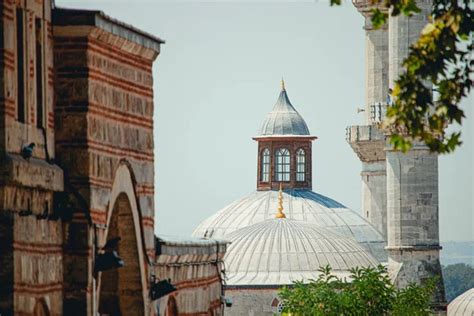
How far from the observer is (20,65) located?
2112 centimetres

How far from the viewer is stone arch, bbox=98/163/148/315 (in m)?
24.0

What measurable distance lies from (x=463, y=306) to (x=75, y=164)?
88.3m

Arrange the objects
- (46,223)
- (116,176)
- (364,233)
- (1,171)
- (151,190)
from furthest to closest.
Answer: (364,233)
(151,190)
(116,176)
(46,223)
(1,171)

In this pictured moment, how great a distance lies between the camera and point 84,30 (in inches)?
867

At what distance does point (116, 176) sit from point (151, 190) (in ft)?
6.08

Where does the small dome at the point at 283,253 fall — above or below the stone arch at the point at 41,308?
above

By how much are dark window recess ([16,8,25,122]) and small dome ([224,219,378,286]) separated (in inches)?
2542

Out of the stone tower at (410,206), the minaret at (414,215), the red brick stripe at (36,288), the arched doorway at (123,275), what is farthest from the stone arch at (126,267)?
the minaret at (414,215)

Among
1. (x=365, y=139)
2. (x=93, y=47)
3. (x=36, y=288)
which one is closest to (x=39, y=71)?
(x=93, y=47)

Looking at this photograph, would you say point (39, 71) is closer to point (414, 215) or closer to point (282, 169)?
point (414, 215)

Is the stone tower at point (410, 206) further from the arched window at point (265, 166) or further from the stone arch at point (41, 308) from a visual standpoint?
the stone arch at point (41, 308)

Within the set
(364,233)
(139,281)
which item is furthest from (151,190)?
(364,233)

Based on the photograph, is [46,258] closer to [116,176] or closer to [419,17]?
[116,176]

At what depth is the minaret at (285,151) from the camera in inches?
4225
